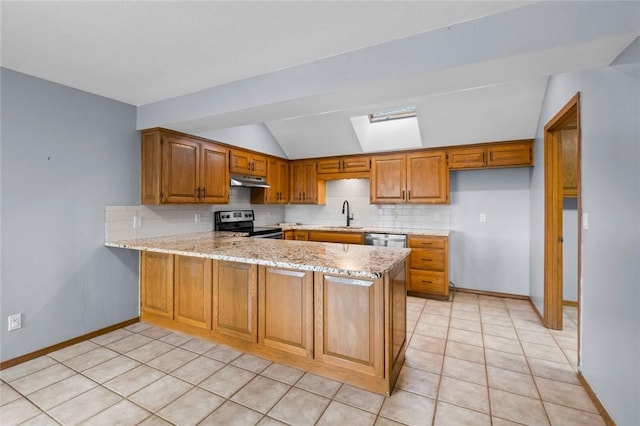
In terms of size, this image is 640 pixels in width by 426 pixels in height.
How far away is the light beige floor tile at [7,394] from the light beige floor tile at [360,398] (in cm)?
A: 217

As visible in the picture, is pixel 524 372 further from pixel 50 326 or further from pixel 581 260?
pixel 50 326

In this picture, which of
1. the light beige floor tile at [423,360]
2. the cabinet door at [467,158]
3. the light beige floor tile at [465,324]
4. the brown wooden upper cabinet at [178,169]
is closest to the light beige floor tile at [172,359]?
the brown wooden upper cabinet at [178,169]

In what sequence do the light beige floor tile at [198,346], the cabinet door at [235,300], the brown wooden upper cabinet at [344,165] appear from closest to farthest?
the cabinet door at [235,300]
the light beige floor tile at [198,346]
the brown wooden upper cabinet at [344,165]

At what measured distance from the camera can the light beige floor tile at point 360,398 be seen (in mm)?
1919

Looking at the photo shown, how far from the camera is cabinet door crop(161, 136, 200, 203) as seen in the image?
3.27 metres

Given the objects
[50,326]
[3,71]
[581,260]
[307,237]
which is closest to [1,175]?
[3,71]

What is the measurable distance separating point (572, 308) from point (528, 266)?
66cm

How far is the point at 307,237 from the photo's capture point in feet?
16.5

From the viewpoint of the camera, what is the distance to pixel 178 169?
339 centimetres

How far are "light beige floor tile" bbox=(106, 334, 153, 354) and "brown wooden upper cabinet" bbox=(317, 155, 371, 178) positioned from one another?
137 inches

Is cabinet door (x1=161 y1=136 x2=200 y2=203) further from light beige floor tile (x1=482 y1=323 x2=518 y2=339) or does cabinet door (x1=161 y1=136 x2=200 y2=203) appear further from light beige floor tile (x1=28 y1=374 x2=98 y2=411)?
light beige floor tile (x1=482 y1=323 x2=518 y2=339)

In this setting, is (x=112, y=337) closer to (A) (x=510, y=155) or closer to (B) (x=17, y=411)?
(B) (x=17, y=411)

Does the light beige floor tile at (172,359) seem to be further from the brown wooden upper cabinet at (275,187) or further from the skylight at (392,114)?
the skylight at (392,114)

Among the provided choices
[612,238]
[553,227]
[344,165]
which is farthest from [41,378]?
[553,227]
